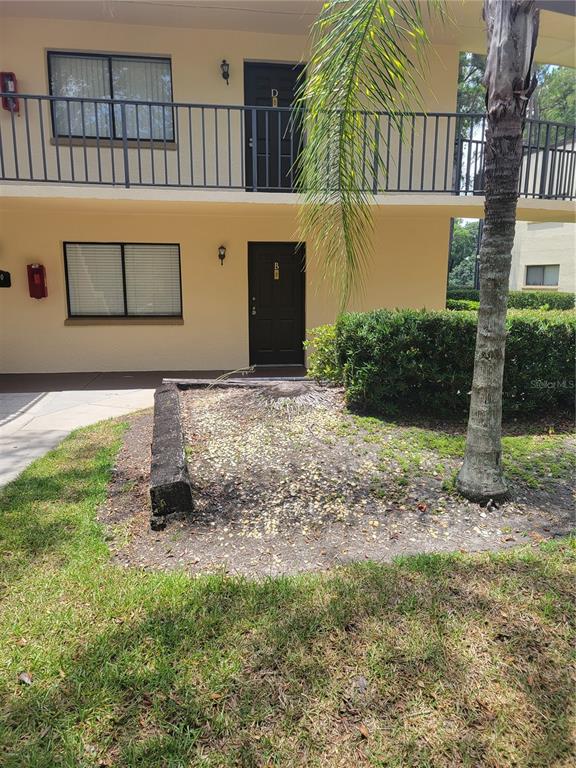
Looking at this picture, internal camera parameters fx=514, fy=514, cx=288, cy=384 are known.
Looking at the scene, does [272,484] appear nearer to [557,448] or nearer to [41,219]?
[557,448]

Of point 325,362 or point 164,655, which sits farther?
point 325,362

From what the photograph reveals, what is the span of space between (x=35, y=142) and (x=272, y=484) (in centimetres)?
780

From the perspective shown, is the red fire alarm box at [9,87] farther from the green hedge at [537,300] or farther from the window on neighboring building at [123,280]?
the green hedge at [537,300]

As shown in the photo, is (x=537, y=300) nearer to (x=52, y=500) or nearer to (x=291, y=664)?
(x=52, y=500)

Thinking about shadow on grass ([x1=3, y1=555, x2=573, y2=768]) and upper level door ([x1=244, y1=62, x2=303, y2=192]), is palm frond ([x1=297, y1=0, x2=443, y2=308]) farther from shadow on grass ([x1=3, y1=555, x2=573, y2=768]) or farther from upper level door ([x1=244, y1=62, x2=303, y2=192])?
upper level door ([x1=244, y1=62, x2=303, y2=192])

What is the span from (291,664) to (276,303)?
814 centimetres

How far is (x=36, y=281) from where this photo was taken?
29.2 ft

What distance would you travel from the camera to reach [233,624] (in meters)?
2.43

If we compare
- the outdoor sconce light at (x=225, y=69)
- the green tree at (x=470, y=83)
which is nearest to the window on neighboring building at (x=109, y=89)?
the outdoor sconce light at (x=225, y=69)

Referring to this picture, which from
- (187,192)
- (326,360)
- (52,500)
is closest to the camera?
(52,500)

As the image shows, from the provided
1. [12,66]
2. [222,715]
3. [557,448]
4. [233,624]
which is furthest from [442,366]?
[12,66]

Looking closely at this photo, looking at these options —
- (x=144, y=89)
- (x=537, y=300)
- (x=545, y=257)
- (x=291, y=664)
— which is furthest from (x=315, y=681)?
(x=545, y=257)

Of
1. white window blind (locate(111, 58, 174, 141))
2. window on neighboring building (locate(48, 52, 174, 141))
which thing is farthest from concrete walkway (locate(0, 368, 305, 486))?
white window blind (locate(111, 58, 174, 141))

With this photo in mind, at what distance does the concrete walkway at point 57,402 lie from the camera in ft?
17.3
